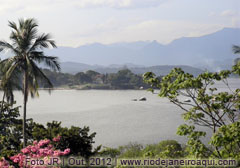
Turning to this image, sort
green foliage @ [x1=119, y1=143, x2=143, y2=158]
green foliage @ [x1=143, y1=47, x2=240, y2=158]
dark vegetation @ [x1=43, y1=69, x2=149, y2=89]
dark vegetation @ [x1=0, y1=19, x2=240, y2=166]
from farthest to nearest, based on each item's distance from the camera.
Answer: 1. dark vegetation @ [x1=43, y1=69, x2=149, y2=89]
2. green foliage @ [x1=119, y1=143, x2=143, y2=158]
3. dark vegetation @ [x1=0, y1=19, x2=240, y2=166]
4. green foliage @ [x1=143, y1=47, x2=240, y2=158]

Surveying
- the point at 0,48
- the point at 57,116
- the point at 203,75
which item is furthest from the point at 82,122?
the point at 203,75

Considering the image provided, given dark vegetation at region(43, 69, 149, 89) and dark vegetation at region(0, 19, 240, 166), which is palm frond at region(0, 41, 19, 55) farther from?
dark vegetation at region(43, 69, 149, 89)

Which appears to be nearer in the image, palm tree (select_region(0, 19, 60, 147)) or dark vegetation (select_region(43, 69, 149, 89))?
palm tree (select_region(0, 19, 60, 147))

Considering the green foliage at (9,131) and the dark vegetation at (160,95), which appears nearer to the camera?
the dark vegetation at (160,95)

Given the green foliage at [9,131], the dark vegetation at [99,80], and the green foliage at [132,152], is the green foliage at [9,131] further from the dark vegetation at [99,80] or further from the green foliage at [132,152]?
the dark vegetation at [99,80]

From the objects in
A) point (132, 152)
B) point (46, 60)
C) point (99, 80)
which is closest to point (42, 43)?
point (46, 60)

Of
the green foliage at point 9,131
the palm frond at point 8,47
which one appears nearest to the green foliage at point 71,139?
the green foliage at point 9,131

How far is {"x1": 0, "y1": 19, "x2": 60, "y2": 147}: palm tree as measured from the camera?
13.3 m

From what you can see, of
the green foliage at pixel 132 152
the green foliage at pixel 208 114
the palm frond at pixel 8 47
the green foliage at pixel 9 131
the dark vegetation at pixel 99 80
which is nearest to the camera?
the green foliage at pixel 208 114

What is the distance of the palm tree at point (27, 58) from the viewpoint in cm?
1330

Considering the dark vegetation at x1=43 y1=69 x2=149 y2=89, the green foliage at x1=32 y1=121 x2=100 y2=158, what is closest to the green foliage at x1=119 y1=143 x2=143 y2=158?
the green foliage at x1=32 y1=121 x2=100 y2=158

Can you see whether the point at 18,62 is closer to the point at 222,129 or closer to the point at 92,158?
the point at 92,158

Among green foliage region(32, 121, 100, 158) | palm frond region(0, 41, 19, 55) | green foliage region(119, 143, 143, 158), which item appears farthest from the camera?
green foliage region(119, 143, 143, 158)

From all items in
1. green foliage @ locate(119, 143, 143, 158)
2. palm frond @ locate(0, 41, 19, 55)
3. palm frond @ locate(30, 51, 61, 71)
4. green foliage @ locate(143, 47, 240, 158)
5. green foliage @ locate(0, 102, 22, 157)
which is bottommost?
green foliage @ locate(119, 143, 143, 158)
